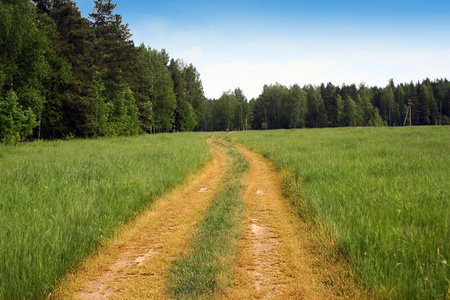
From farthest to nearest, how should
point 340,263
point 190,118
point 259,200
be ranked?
point 190,118, point 259,200, point 340,263

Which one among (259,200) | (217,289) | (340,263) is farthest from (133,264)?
(259,200)

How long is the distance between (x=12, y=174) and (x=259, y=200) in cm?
733

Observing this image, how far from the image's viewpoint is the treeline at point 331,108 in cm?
8081

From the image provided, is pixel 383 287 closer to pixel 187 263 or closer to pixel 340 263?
pixel 340 263

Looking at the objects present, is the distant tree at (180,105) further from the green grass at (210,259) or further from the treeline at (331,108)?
the green grass at (210,259)

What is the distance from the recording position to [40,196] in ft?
16.8

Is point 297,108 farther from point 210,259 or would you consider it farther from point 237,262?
point 210,259

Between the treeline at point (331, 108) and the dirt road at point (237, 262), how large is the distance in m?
79.9

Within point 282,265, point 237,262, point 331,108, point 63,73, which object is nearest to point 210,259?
point 237,262

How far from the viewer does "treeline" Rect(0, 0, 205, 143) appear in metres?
18.1

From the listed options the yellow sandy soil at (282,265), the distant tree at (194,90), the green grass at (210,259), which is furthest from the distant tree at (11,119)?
the distant tree at (194,90)

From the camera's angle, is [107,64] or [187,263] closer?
[187,263]

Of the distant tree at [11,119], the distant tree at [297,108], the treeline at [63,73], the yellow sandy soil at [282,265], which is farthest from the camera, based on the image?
the distant tree at [297,108]

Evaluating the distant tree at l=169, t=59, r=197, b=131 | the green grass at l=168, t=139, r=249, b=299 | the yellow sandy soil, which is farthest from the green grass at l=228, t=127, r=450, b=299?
the distant tree at l=169, t=59, r=197, b=131
